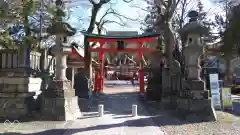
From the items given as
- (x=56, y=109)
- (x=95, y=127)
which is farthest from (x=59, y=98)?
(x=95, y=127)

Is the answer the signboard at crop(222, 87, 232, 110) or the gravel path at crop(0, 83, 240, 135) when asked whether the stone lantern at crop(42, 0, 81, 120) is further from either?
the signboard at crop(222, 87, 232, 110)

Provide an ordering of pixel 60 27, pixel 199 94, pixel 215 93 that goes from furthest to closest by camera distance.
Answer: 1. pixel 215 93
2. pixel 60 27
3. pixel 199 94

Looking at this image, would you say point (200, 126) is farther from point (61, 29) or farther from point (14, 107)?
point (14, 107)

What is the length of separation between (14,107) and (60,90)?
2432 mm

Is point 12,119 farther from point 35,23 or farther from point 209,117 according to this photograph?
point 209,117

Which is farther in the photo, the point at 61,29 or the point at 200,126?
the point at 61,29

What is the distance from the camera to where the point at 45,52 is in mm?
17484

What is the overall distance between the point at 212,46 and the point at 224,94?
20653 millimetres

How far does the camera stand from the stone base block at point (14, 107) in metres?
12.7

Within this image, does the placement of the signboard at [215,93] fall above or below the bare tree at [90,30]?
below

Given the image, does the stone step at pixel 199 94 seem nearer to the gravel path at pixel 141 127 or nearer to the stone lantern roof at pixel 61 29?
the gravel path at pixel 141 127

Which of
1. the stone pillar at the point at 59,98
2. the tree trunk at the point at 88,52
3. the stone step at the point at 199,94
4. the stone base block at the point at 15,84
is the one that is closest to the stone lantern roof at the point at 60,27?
the stone pillar at the point at 59,98

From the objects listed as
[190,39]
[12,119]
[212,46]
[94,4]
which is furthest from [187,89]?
[212,46]

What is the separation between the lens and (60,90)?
39.5ft
